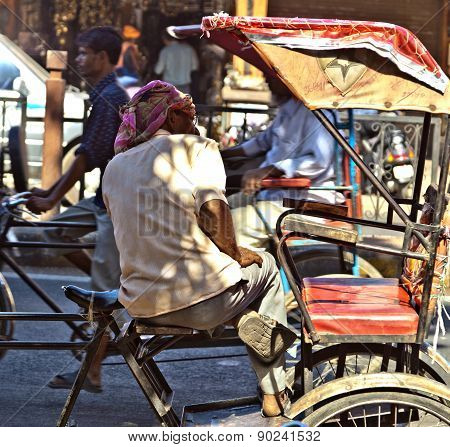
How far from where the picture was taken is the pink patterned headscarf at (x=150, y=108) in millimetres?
3508

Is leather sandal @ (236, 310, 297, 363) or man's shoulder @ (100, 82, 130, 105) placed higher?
man's shoulder @ (100, 82, 130, 105)

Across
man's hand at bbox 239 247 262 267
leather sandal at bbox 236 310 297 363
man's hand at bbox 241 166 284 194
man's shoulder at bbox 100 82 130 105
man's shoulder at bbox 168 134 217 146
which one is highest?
man's shoulder at bbox 168 134 217 146

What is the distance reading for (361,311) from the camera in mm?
3496

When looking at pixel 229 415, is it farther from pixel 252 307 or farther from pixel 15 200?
pixel 15 200

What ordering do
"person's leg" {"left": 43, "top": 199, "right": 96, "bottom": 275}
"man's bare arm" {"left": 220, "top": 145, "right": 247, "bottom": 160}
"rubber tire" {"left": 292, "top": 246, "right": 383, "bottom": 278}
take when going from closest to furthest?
1. "person's leg" {"left": 43, "top": 199, "right": 96, "bottom": 275}
2. "rubber tire" {"left": 292, "top": 246, "right": 383, "bottom": 278}
3. "man's bare arm" {"left": 220, "top": 145, "right": 247, "bottom": 160}

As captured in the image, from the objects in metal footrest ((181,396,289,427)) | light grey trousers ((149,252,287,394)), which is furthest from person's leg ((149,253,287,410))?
metal footrest ((181,396,289,427))

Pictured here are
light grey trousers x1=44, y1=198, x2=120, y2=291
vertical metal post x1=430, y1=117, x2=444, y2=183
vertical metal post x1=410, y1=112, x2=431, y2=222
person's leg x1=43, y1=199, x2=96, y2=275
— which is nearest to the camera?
vertical metal post x1=410, y1=112, x2=431, y2=222

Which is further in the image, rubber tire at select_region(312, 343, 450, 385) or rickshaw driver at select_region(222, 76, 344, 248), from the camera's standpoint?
rickshaw driver at select_region(222, 76, 344, 248)

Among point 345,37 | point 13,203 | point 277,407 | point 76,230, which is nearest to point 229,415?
point 277,407

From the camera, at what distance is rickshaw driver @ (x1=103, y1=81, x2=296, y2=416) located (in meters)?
3.41

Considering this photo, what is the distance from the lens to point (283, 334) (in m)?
3.51

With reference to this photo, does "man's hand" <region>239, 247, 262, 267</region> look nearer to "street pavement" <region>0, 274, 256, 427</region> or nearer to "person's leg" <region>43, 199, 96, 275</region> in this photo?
"street pavement" <region>0, 274, 256, 427</region>

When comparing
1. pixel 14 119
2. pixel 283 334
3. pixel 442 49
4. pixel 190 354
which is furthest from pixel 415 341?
pixel 442 49

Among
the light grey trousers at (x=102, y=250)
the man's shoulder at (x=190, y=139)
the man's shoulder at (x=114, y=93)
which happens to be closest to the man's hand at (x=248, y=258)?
the man's shoulder at (x=190, y=139)
